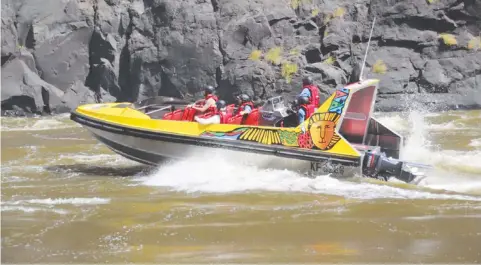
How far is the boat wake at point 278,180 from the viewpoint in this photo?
23.3 feet

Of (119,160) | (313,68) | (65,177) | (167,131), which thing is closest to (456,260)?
(167,131)

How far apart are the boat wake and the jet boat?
5.6 inches

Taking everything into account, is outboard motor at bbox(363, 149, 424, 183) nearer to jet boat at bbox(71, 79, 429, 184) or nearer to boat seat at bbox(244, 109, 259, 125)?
jet boat at bbox(71, 79, 429, 184)

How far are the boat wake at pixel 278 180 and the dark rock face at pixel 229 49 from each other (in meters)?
11.5

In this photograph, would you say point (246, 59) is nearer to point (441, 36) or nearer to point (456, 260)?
point (441, 36)

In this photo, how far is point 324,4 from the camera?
2306cm

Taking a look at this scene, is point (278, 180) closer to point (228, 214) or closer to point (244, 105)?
point (244, 105)

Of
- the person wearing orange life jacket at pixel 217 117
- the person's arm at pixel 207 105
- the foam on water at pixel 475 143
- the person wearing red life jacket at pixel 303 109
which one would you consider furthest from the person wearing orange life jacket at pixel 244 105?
the foam on water at pixel 475 143

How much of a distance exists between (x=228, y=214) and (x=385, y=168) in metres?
2.69

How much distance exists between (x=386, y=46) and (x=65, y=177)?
16333 millimetres

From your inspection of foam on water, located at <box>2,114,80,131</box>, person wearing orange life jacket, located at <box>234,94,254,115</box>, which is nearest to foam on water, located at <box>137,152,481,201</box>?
person wearing orange life jacket, located at <box>234,94,254,115</box>

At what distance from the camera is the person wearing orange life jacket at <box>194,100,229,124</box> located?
834 cm

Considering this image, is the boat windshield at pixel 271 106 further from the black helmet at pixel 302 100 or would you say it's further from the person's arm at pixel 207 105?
→ the person's arm at pixel 207 105

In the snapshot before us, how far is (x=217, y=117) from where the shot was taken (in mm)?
8508
